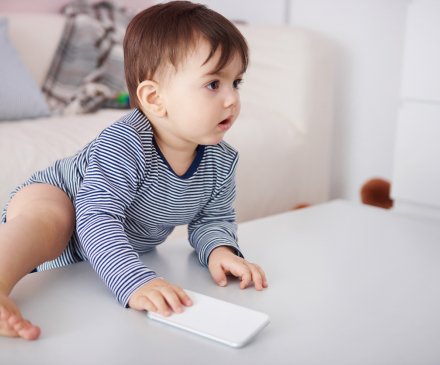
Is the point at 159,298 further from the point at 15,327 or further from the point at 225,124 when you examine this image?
the point at 225,124

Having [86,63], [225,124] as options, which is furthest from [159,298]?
[86,63]

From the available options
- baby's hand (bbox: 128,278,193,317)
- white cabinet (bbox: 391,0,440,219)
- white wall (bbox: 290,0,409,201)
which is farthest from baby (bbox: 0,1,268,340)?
white wall (bbox: 290,0,409,201)

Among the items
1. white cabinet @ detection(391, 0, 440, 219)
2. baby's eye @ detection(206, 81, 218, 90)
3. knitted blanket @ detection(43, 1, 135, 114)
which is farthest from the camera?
knitted blanket @ detection(43, 1, 135, 114)

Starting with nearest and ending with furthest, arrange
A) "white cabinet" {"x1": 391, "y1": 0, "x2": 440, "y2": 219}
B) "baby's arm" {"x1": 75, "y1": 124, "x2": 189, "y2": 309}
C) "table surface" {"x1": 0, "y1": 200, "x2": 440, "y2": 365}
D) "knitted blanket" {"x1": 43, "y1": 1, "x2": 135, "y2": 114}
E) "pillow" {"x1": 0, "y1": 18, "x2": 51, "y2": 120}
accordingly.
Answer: "table surface" {"x1": 0, "y1": 200, "x2": 440, "y2": 365}, "baby's arm" {"x1": 75, "y1": 124, "x2": 189, "y2": 309}, "white cabinet" {"x1": 391, "y1": 0, "x2": 440, "y2": 219}, "pillow" {"x1": 0, "y1": 18, "x2": 51, "y2": 120}, "knitted blanket" {"x1": 43, "y1": 1, "x2": 135, "y2": 114}

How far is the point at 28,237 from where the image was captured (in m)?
0.60

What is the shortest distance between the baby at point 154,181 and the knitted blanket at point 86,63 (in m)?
0.98

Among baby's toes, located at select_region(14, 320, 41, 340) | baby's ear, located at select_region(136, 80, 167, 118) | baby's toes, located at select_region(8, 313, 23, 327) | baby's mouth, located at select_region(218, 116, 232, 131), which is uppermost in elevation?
baby's ear, located at select_region(136, 80, 167, 118)

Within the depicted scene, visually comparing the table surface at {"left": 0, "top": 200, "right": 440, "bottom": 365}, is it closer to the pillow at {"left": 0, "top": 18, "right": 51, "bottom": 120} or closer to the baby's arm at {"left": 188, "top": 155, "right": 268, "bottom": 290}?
the baby's arm at {"left": 188, "top": 155, "right": 268, "bottom": 290}

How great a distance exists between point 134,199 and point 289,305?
0.92 feet

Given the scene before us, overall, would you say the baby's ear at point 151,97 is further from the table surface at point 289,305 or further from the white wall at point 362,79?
the white wall at point 362,79

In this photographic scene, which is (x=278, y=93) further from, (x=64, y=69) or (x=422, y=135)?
(x=64, y=69)

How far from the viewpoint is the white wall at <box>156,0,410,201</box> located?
173 cm

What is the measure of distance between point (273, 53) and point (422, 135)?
70 centimetres

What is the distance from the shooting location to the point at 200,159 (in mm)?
750
